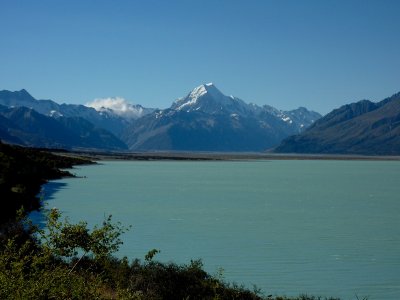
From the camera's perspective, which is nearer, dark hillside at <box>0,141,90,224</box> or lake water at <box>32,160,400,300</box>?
lake water at <box>32,160,400,300</box>

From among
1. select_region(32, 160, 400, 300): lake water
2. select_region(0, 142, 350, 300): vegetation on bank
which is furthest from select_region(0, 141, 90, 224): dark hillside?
select_region(0, 142, 350, 300): vegetation on bank

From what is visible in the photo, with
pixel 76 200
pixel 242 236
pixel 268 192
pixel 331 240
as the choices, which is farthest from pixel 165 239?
pixel 268 192

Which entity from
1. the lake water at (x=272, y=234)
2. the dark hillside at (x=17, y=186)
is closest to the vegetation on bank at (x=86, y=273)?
the dark hillside at (x=17, y=186)

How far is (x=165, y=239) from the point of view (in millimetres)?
35875

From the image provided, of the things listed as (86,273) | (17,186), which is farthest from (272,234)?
(17,186)

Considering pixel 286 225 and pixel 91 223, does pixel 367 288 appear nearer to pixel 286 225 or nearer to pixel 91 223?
pixel 286 225

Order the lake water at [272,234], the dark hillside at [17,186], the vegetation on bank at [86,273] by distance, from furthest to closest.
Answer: the dark hillside at [17,186] < the lake water at [272,234] < the vegetation on bank at [86,273]

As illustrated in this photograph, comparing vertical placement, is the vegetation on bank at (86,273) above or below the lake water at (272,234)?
above

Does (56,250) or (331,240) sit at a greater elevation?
(56,250)

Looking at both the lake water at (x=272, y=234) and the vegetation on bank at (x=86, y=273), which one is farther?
the lake water at (x=272, y=234)

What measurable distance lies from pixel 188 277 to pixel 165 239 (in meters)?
15.4

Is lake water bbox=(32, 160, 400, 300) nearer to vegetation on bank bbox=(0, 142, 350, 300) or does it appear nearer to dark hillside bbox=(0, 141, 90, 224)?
dark hillside bbox=(0, 141, 90, 224)

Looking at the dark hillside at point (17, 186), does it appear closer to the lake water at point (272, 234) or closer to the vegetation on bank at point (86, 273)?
the lake water at point (272, 234)

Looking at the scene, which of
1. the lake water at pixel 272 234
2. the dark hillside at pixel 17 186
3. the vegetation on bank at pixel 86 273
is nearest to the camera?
the vegetation on bank at pixel 86 273
